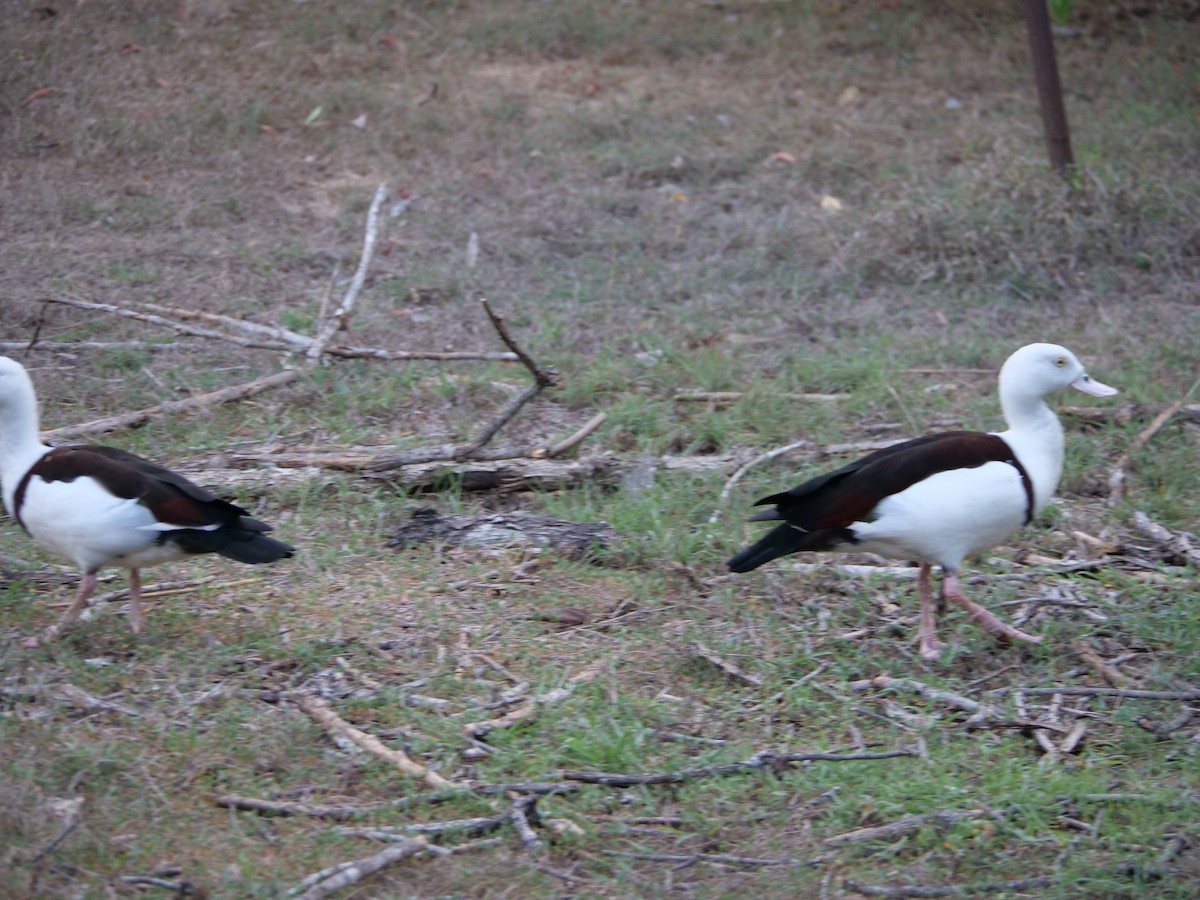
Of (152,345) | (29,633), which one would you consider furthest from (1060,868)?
(152,345)

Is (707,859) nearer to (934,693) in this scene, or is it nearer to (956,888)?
(956,888)

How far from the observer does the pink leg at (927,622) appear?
402 cm

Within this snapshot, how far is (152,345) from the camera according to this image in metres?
6.08

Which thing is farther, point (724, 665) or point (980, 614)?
point (980, 614)

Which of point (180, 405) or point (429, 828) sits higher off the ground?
point (180, 405)

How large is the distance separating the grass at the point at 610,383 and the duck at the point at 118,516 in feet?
0.98

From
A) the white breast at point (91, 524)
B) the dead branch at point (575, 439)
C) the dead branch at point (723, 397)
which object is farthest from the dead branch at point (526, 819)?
the dead branch at point (723, 397)

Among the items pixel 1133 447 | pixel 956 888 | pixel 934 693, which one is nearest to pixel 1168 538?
pixel 1133 447

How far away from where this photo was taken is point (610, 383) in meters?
5.91

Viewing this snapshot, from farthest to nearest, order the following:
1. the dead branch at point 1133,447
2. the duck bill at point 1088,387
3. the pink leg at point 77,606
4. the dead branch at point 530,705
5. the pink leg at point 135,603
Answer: the dead branch at point 1133,447 → the duck bill at point 1088,387 → the pink leg at point 135,603 → the pink leg at point 77,606 → the dead branch at point 530,705

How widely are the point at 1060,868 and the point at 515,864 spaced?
1325 millimetres

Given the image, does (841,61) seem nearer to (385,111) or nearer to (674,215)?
(674,215)

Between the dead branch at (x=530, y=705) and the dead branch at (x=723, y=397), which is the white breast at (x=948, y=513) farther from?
the dead branch at (x=723, y=397)

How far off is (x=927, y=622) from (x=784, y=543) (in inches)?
21.9
